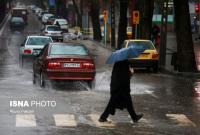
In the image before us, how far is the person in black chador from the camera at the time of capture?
44.2 ft

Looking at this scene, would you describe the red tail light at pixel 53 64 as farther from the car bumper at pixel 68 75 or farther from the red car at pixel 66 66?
the car bumper at pixel 68 75

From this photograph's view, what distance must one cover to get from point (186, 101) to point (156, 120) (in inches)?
154

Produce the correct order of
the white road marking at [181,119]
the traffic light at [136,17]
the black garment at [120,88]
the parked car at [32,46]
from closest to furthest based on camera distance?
1. the black garment at [120,88]
2. the white road marking at [181,119]
3. the parked car at [32,46]
4. the traffic light at [136,17]

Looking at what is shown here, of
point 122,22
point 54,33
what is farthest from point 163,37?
point 54,33

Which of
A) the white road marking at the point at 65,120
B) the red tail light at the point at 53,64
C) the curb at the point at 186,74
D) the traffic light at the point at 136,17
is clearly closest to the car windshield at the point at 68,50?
the red tail light at the point at 53,64

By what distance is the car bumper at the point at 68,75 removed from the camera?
2078 cm

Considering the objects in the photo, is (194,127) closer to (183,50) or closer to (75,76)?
(75,76)

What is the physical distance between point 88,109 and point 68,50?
6039 mm

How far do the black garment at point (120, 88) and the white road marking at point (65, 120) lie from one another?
0.66m

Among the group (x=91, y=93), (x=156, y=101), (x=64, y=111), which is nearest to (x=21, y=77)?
(x=91, y=93)

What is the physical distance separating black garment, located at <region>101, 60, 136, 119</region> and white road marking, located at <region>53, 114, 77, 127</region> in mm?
659

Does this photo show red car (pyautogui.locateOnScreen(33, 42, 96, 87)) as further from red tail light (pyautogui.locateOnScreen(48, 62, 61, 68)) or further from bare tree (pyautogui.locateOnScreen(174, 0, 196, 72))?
bare tree (pyautogui.locateOnScreen(174, 0, 196, 72))

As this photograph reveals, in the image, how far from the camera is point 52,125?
43.0 feet

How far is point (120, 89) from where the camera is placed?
13453mm
